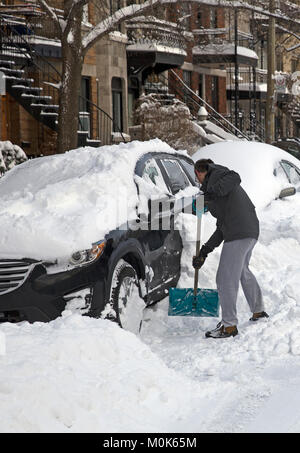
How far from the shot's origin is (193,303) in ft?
26.8

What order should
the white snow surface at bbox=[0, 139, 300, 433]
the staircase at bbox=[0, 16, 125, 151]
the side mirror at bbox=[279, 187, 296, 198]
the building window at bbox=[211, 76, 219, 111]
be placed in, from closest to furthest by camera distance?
the white snow surface at bbox=[0, 139, 300, 433] → the side mirror at bbox=[279, 187, 296, 198] → the staircase at bbox=[0, 16, 125, 151] → the building window at bbox=[211, 76, 219, 111]

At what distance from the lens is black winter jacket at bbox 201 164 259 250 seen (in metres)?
7.54

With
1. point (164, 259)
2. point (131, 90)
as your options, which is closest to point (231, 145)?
point (164, 259)

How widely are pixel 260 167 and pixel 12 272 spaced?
621cm

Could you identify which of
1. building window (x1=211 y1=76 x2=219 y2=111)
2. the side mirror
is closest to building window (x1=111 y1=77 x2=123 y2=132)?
building window (x1=211 y1=76 x2=219 y2=111)

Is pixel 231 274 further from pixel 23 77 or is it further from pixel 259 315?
pixel 23 77

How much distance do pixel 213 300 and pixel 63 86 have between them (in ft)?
26.2

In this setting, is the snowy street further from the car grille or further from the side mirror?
the side mirror

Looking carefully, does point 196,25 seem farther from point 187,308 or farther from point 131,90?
point 187,308

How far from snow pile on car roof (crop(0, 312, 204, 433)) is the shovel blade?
177 centimetres

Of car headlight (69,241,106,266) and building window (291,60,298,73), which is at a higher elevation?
building window (291,60,298,73)

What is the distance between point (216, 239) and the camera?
802 centimetres

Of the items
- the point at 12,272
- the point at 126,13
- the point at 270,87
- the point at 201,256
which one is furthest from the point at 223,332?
the point at 270,87

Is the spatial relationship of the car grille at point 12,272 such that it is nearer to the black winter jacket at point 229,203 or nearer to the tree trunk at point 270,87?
the black winter jacket at point 229,203
